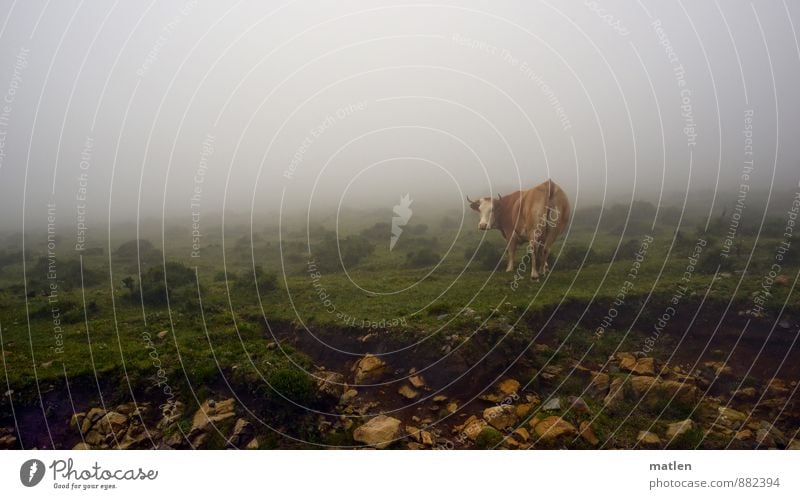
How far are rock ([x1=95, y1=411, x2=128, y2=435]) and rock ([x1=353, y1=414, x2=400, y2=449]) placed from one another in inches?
180

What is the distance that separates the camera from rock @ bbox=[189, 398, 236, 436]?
29.3 ft

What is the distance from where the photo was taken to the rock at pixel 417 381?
30.9ft

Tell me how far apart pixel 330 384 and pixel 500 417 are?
11.7ft

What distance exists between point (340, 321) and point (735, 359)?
356 inches

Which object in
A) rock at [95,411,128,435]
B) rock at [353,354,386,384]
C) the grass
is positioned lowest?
rock at [95,411,128,435]

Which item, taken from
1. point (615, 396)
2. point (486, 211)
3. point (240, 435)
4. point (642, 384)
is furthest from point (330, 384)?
point (486, 211)

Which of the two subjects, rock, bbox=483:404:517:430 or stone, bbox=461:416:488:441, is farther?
rock, bbox=483:404:517:430

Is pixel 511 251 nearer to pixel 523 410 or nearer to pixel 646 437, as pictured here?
pixel 523 410

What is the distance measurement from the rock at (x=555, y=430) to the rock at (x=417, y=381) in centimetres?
248

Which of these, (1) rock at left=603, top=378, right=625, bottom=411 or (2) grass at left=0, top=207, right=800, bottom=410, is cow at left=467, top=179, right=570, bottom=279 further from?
(1) rock at left=603, top=378, right=625, bottom=411

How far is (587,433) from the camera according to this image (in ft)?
28.9

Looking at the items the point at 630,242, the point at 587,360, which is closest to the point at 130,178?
the point at 587,360

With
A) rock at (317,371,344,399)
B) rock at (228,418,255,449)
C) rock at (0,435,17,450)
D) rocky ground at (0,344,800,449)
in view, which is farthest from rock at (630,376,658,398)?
rock at (0,435,17,450)

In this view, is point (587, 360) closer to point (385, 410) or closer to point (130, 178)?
point (385, 410)
